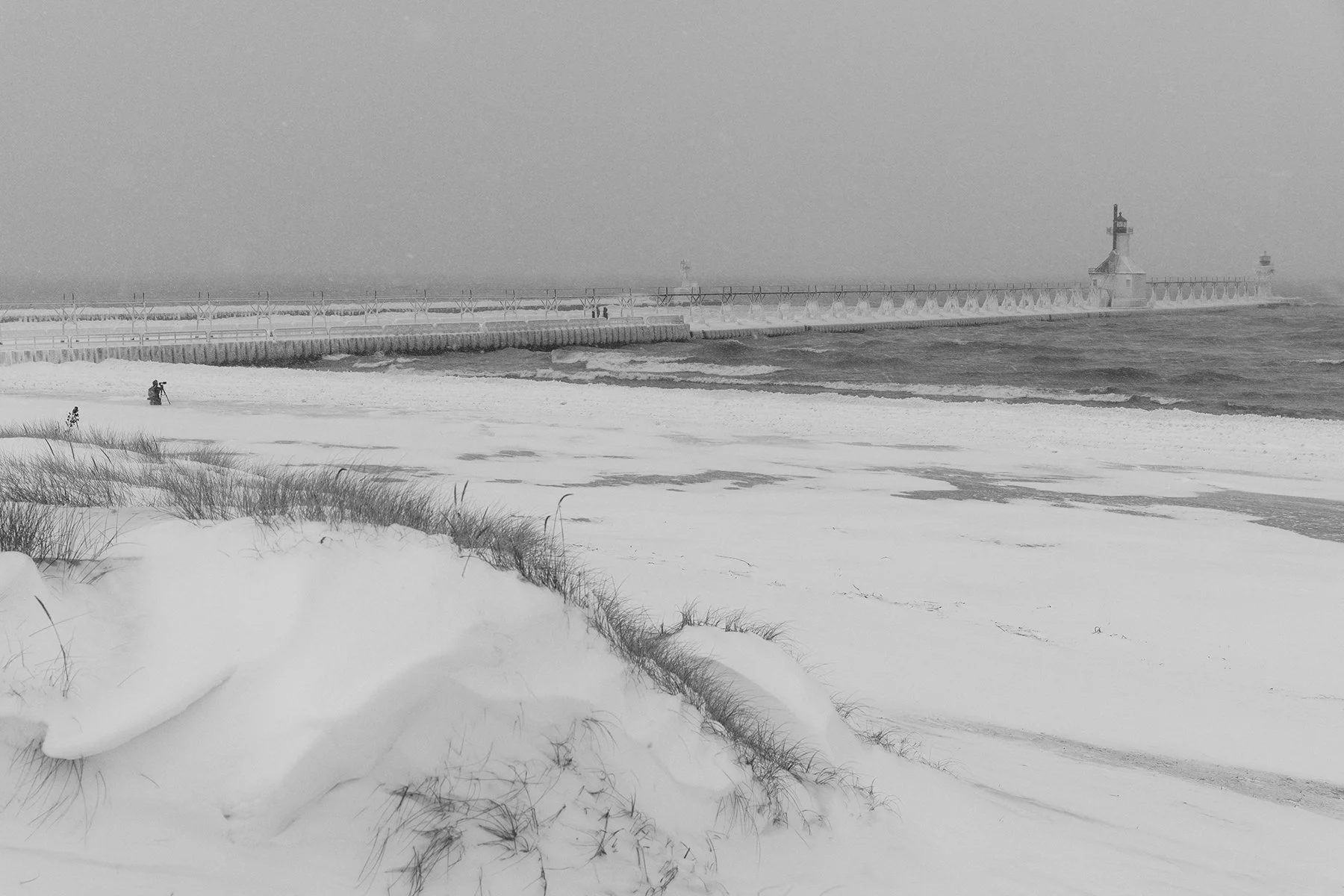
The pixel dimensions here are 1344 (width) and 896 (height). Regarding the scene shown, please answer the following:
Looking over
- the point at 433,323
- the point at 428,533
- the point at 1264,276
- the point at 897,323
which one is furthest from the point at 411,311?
the point at 1264,276

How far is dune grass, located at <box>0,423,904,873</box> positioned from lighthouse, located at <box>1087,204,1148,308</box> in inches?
3498

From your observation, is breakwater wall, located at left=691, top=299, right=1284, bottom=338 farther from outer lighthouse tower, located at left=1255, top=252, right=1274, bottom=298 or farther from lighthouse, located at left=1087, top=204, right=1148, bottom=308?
outer lighthouse tower, located at left=1255, top=252, right=1274, bottom=298

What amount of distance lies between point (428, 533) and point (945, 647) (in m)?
3.62

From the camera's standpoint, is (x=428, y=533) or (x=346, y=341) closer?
(x=428, y=533)

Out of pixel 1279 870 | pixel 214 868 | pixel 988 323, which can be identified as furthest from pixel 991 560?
pixel 988 323

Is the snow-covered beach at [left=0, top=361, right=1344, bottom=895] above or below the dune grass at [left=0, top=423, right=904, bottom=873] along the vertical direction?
below

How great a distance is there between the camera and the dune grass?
3.54m

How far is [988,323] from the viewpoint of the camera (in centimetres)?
7312

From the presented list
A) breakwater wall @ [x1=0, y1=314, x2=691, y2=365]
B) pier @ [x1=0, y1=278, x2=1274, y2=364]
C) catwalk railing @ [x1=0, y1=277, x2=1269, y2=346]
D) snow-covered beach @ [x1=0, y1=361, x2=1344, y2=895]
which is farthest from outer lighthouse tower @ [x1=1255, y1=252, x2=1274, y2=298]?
snow-covered beach @ [x1=0, y1=361, x2=1344, y2=895]

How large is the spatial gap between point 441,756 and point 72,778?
916 mm

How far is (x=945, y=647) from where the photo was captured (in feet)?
20.6

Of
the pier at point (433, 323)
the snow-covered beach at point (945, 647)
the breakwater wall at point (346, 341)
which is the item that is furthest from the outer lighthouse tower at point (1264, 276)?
the snow-covered beach at point (945, 647)

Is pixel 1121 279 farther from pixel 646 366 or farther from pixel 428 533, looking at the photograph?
pixel 428 533

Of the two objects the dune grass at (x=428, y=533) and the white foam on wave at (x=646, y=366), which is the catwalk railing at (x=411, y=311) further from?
the dune grass at (x=428, y=533)
